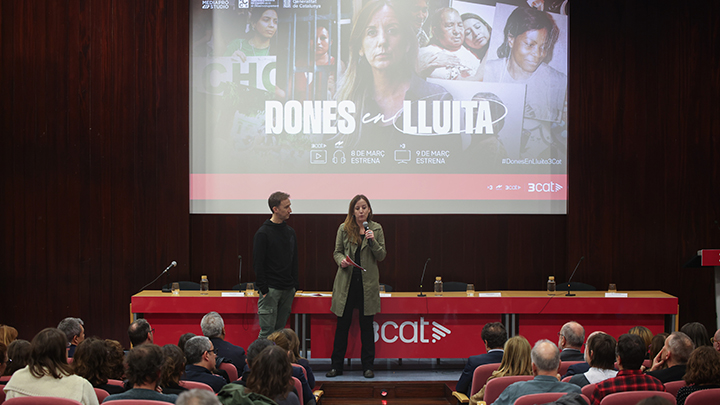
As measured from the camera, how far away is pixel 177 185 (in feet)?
19.6

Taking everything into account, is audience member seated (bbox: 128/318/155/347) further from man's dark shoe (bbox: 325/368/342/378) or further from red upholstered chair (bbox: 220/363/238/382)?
man's dark shoe (bbox: 325/368/342/378)

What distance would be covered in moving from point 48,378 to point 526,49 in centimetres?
513

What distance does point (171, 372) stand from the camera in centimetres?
265

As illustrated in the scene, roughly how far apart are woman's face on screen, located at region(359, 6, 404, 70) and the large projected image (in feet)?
0.03

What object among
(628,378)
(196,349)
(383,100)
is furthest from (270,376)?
(383,100)

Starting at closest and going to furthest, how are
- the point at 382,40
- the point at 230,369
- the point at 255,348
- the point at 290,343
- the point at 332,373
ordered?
1. the point at 255,348
2. the point at 290,343
3. the point at 230,369
4. the point at 332,373
5. the point at 382,40

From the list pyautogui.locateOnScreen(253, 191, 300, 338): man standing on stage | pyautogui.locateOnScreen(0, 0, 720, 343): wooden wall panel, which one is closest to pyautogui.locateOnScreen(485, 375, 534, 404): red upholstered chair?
pyautogui.locateOnScreen(253, 191, 300, 338): man standing on stage

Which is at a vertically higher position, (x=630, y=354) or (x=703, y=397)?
(x=630, y=354)

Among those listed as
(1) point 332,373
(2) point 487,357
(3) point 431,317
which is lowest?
(1) point 332,373

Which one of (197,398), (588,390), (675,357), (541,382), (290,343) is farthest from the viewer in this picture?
(290,343)

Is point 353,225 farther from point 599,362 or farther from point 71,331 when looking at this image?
point 599,362

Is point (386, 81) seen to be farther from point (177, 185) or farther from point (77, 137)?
point (77, 137)

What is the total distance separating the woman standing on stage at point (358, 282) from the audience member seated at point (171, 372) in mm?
2222

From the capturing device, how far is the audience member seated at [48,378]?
258 cm
